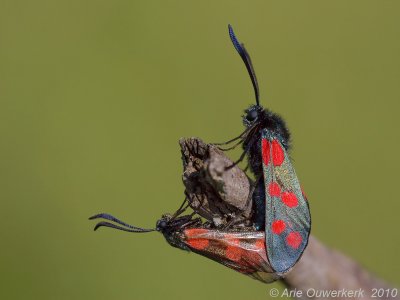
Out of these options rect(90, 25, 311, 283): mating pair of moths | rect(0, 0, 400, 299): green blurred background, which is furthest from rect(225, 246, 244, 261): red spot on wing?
rect(0, 0, 400, 299): green blurred background

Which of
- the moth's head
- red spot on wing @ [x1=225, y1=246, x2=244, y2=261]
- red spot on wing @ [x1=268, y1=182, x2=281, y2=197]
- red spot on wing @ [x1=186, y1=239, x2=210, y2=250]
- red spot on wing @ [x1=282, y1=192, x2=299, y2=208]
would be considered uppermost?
the moth's head

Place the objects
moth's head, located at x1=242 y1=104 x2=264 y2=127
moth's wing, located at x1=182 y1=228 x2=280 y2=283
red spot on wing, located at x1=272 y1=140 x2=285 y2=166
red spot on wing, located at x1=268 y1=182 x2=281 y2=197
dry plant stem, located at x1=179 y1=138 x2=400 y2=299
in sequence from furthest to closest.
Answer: moth's head, located at x1=242 y1=104 x2=264 y2=127
red spot on wing, located at x1=272 y1=140 x2=285 y2=166
red spot on wing, located at x1=268 y1=182 x2=281 y2=197
moth's wing, located at x1=182 y1=228 x2=280 y2=283
dry plant stem, located at x1=179 y1=138 x2=400 y2=299

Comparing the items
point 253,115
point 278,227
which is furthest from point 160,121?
point 278,227

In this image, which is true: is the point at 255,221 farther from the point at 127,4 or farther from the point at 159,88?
the point at 127,4

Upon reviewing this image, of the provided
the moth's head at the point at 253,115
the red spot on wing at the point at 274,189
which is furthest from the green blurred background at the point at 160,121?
the red spot on wing at the point at 274,189

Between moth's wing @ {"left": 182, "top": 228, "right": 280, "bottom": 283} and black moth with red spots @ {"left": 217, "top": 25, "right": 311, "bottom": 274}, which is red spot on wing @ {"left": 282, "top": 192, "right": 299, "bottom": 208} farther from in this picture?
moth's wing @ {"left": 182, "top": 228, "right": 280, "bottom": 283}

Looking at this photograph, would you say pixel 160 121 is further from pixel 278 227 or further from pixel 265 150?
pixel 278 227

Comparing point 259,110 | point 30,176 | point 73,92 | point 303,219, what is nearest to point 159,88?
point 73,92
